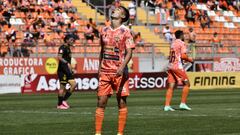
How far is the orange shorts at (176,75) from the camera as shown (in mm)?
23031

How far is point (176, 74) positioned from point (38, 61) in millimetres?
18870

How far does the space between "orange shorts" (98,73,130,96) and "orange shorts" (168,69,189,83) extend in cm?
859

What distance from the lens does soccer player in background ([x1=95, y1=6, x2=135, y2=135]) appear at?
14.4m

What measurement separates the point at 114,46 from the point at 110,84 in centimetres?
73

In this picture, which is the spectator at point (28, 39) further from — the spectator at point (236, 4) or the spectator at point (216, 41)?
the spectator at point (236, 4)

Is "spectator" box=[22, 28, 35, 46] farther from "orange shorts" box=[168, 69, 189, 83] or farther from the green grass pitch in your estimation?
"orange shorts" box=[168, 69, 189, 83]

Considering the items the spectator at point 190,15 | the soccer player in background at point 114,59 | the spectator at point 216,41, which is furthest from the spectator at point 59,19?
the soccer player in background at point 114,59

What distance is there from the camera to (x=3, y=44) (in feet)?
129

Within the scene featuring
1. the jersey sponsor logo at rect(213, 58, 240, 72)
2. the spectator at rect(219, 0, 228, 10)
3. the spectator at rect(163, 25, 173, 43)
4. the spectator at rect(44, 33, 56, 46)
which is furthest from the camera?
the spectator at rect(219, 0, 228, 10)

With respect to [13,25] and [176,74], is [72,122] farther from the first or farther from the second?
[13,25]

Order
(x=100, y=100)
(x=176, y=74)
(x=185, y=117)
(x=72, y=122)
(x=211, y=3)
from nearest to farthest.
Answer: (x=100, y=100), (x=72, y=122), (x=185, y=117), (x=176, y=74), (x=211, y=3)

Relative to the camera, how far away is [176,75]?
23125 mm

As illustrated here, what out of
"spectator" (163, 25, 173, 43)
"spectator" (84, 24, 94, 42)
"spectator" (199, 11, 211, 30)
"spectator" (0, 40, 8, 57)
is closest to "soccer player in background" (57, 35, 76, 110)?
"spectator" (0, 40, 8, 57)

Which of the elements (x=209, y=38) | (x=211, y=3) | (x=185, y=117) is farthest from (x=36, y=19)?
(x=185, y=117)
